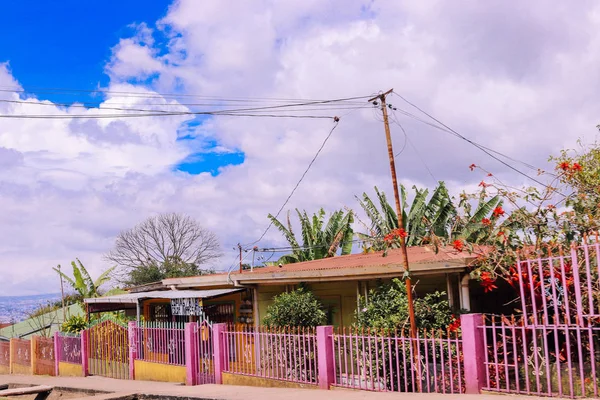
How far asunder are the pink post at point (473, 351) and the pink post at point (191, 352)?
6949mm

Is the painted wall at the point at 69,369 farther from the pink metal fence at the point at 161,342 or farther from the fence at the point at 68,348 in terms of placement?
the pink metal fence at the point at 161,342

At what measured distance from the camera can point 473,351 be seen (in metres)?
9.77

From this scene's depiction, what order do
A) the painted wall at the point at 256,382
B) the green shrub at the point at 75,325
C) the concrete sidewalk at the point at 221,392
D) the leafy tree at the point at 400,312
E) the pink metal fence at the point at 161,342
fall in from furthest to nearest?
the green shrub at the point at 75,325 → the pink metal fence at the point at 161,342 → the painted wall at the point at 256,382 → the leafy tree at the point at 400,312 → the concrete sidewalk at the point at 221,392

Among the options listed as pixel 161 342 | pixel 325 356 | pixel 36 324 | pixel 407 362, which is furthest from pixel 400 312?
pixel 36 324

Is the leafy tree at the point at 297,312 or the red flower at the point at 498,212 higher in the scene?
the red flower at the point at 498,212

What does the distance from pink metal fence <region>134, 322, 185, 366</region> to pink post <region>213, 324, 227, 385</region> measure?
3.69ft

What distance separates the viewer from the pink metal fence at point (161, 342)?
1544cm

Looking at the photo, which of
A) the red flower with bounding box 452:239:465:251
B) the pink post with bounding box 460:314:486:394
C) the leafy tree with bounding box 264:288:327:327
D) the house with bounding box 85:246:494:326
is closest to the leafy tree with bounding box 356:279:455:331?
the house with bounding box 85:246:494:326

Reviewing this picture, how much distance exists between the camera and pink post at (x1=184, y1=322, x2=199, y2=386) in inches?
589

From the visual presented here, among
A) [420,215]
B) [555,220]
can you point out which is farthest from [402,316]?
[420,215]

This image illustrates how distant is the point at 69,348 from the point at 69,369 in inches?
23.1

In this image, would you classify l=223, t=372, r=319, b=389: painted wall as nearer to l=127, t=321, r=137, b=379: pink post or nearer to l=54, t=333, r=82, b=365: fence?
l=127, t=321, r=137, b=379: pink post

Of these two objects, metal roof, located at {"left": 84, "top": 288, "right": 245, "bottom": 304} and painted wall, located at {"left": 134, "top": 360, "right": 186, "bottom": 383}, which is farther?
metal roof, located at {"left": 84, "top": 288, "right": 245, "bottom": 304}

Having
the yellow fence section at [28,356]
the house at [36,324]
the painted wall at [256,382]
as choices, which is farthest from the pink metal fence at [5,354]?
the painted wall at [256,382]
